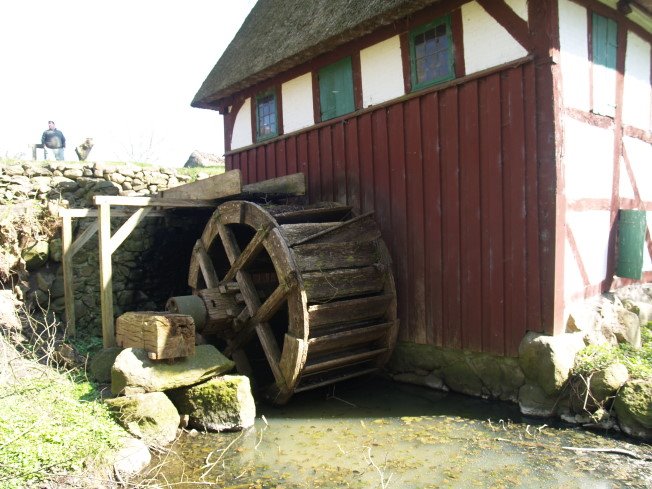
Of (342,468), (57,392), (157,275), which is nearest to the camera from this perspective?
(342,468)

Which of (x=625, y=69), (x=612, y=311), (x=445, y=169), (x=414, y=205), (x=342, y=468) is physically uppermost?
(x=625, y=69)

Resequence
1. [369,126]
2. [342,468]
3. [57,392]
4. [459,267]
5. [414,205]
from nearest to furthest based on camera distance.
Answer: [342,468] → [57,392] → [459,267] → [414,205] → [369,126]

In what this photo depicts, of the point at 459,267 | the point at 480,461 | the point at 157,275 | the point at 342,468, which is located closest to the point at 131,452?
the point at 342,468

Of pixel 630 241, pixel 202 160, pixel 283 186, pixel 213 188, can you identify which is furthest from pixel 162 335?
pixel 202 160

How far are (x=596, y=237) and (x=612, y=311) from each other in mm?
729

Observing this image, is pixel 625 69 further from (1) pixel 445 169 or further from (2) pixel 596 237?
(1) pixel 445 169

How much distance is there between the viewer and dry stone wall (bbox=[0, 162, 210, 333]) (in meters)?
6.94

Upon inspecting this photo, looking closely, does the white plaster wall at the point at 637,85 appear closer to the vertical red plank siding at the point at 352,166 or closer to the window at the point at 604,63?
the window at the point at 604,63

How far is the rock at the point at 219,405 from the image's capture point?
4.33m

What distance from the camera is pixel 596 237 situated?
507 cm

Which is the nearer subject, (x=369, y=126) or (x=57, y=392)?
(x=57, y=392)

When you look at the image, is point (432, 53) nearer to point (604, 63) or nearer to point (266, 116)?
point (604, 63)

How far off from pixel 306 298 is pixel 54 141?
8540 millimetres

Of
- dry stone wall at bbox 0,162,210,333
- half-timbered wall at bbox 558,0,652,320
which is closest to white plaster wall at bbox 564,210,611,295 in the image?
half-timbered wall at bbox 558,0,652,320
